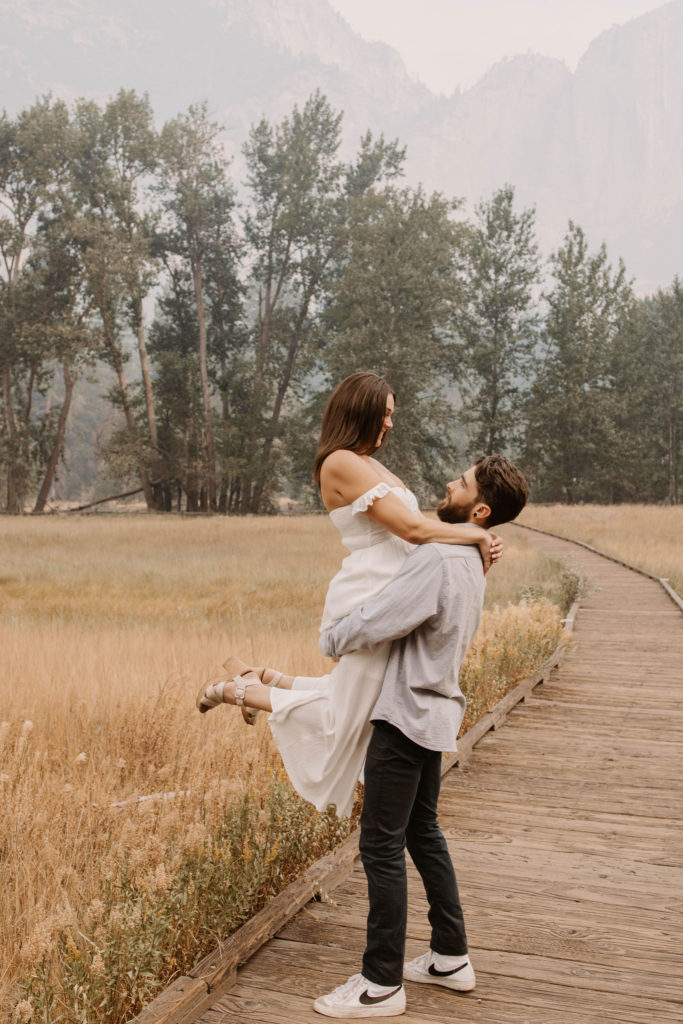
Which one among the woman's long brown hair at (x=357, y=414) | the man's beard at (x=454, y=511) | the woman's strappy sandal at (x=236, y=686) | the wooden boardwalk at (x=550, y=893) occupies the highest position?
the woman's long brown hair at (x=357, y=414)

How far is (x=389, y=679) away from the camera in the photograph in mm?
2791

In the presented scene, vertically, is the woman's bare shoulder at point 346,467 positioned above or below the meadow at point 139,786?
above

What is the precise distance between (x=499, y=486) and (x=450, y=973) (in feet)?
5.19

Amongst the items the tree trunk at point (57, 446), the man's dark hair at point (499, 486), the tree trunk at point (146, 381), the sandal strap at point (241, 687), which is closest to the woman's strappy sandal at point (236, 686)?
the sandal strap at point (241, 687)

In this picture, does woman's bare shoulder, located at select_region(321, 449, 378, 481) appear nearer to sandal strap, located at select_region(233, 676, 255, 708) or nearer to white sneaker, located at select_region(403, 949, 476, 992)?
sandal strap, located at select_region(233, 676, 255, 708)

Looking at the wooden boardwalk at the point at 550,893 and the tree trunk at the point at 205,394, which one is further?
the tree trunk at the point at 205,394

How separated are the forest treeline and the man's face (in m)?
37.8

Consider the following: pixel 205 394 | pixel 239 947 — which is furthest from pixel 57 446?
pixel 239 947

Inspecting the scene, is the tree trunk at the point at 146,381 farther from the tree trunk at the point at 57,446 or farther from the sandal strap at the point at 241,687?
the sandal strap at the point at 241,687

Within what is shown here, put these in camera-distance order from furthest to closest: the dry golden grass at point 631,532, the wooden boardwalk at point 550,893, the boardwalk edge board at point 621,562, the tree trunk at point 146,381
A: the tree trunk at point 146,381
the dry golden grass at point 631,532
the boardwalk edge board at point 621,562
the wooden boardwalk at point 550,893

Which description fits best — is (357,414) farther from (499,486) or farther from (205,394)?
(205,394)

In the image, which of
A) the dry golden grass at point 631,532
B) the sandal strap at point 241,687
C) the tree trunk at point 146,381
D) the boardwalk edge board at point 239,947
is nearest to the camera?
the boardwalk edge board at point 239,947

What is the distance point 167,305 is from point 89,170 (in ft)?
24.9

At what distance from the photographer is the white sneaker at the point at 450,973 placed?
2.97 m
